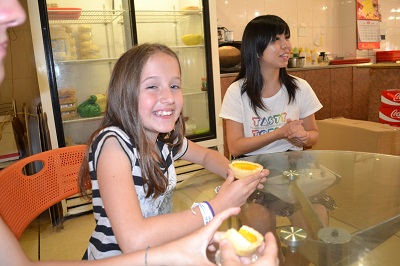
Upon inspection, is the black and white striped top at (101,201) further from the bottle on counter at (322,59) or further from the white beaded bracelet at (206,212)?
the bottle on counter at (322,59)

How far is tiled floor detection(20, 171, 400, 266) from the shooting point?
839mm

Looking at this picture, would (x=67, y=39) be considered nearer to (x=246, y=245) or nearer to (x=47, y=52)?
(x=47, y=52)

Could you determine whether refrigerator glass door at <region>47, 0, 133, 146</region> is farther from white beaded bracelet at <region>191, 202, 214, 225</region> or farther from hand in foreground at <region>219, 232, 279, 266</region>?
hand in foreground at <region>219, 232, 279, 266</region>

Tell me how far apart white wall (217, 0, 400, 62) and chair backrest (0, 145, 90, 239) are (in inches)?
125

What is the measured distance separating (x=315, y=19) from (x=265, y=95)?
135 inches

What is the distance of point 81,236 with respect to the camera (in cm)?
241

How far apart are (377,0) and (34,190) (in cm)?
580

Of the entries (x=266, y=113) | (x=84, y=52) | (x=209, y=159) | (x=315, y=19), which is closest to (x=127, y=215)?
(x=209, y=159)

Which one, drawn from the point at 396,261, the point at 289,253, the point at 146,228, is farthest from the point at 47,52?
the point at 396,261

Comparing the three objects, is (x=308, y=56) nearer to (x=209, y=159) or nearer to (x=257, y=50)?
(x=257, y=50)

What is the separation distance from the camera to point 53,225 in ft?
8.45

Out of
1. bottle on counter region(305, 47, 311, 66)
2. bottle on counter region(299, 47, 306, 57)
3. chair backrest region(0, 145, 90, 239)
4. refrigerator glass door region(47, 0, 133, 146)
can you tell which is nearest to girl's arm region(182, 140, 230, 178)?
chair backrest region(0, 145, 90, 239)

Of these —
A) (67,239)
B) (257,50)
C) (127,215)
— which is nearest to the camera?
(127,215)

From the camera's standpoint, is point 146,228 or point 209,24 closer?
point 146,228
